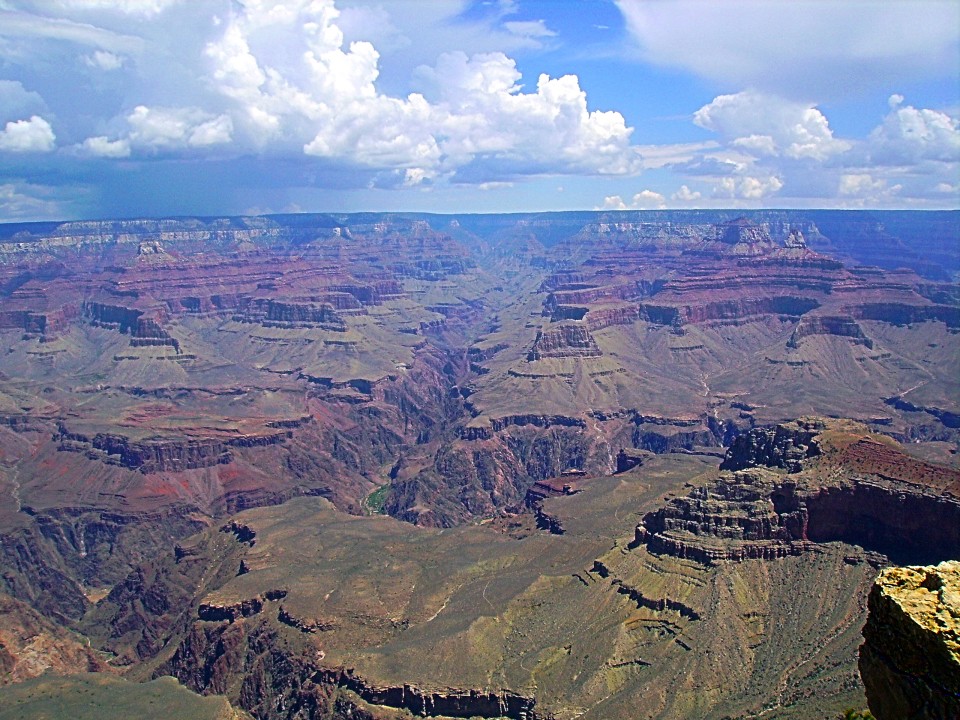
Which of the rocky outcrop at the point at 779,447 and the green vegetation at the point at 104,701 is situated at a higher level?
the rocky outcrop at the point at 779,447

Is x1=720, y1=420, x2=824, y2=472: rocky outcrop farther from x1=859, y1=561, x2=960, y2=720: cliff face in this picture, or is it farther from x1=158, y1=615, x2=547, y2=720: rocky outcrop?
x1=859, y1=561, x2=960, y2=720: cliff face

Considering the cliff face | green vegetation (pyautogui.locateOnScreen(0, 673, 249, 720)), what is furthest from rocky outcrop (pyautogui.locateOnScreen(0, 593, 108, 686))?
the cliff face

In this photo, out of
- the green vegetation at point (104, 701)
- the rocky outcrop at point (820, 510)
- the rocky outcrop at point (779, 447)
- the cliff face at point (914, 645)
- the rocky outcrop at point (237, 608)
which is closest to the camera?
the cliff face at point (914, 645)

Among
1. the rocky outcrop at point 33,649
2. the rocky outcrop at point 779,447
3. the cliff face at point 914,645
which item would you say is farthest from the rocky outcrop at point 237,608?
the cliff face at point 914,645

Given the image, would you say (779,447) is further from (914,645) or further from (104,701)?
(914,645)

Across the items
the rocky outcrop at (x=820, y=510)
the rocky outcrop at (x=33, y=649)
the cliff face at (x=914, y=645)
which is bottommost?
the rocky outcrop at (x=33, y=649)

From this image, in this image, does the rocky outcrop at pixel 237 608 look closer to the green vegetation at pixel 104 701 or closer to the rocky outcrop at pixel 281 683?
the rocky outcrop at pixel 281 683

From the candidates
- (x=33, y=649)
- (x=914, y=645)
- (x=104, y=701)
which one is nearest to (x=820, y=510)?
(x=914, y=645)

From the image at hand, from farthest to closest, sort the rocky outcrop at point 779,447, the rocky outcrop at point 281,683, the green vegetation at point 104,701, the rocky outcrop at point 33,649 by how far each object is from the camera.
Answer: the rocky outcrop at point 33,649 → the rocky outcrop at point 779,447 → the green vegetation at point 104,701 → the rocky outcrop at point 281,683

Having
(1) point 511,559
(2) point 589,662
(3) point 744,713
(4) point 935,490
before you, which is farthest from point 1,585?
(4) point 935,490

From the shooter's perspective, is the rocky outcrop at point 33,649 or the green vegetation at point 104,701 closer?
the green vegetation at point 104,701
